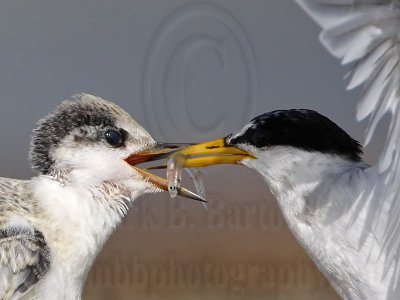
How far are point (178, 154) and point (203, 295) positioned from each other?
1.59 metres

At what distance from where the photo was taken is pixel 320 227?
225cm

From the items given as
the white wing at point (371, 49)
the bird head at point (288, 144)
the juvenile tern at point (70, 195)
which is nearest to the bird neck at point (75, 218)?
the juvenile tern at point (70, 195)

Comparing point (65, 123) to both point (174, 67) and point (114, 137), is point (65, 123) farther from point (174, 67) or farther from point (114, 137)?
point (174, 67)

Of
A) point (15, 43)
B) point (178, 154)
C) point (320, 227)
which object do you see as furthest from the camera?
point (15, 43)

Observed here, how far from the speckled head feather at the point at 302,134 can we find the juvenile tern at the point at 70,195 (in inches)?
8.6

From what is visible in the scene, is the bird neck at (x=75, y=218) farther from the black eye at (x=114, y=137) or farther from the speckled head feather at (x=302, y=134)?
the speckled head feather at (x=302, y=134)

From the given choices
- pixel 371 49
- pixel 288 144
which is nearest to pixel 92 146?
pixel 288 144

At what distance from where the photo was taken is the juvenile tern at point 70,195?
86.7 inches

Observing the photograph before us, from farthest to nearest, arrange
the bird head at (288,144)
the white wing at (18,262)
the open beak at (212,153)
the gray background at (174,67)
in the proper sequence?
the gray background at (174,67) < the open beak at (212,153) < the bird head at (288,144) < the white wing at (18,262)

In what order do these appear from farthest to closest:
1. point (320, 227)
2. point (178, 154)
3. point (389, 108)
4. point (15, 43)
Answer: point (15, 43)
point (178, 154)
point (320, 227)
point (389, 108)

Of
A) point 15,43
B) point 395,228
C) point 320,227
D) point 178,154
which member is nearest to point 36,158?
point 178,154

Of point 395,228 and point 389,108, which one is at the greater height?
point 389,108

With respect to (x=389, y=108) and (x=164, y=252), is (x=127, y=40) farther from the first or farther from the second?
(x=389, y=108)

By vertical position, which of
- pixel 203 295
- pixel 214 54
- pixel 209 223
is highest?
pixel 214 54
